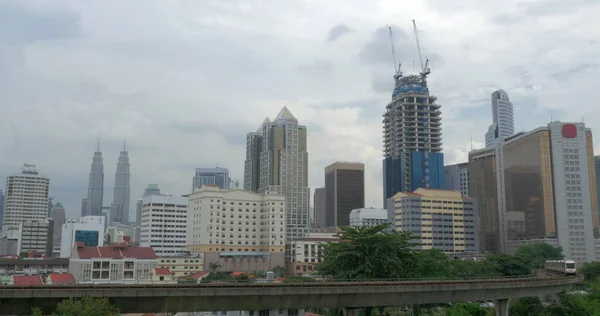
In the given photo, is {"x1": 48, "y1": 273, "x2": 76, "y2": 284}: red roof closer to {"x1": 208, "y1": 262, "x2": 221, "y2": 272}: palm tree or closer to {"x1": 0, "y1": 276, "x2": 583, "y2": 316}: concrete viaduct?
{"x1": 0, "y1": 276, "x2": 583, "y2": 316}: concrete viaduct

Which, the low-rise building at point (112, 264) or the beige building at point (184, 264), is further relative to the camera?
the beige building at point (184, 264)

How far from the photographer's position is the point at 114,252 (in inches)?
4902

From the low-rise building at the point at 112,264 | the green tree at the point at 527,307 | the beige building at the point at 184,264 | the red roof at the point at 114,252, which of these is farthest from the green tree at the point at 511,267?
the beige building at the point at 184,264

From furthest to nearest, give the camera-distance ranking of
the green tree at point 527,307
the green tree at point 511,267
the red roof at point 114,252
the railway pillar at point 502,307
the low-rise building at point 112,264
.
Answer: the green tree at point 511,267 < the red roof at point 114,252 < the low-rise building at point 112,264 < the green tree at point 527,307 < the railway pillar at point 502,307

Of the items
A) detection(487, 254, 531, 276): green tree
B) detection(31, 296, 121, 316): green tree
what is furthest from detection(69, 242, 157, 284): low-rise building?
detection(487, 254, 531, 276): green tree

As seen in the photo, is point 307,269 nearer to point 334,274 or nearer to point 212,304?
point 334,274

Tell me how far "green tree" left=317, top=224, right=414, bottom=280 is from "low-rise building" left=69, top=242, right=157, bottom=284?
196ft

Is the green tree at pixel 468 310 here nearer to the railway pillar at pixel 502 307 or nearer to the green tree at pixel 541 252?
the railway pillar at pixel 502 307

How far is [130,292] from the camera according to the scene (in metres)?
51.3

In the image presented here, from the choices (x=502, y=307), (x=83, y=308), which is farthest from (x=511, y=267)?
(x=83, y=308)

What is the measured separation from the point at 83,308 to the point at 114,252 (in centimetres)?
8408

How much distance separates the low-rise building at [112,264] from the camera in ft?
393

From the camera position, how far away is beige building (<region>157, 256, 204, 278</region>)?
182 m

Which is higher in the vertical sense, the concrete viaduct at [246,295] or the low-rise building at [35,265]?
the concrete viaduct at [246,295]
